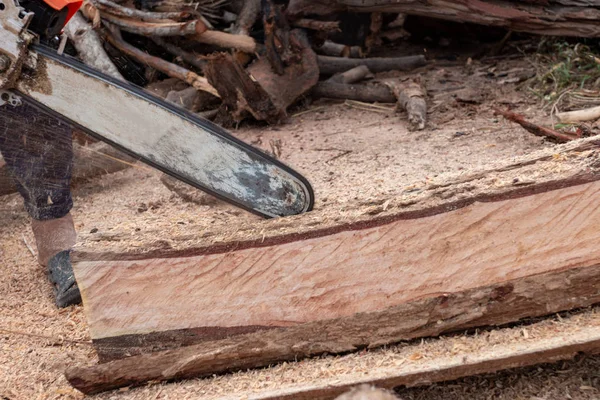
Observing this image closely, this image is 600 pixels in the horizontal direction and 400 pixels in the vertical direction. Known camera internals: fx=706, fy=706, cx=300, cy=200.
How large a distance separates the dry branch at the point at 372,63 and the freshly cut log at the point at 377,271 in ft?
10.9

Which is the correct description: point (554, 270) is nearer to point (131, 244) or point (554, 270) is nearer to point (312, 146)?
point (131, 244)

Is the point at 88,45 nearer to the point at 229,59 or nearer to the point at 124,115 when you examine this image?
the point at 229,59

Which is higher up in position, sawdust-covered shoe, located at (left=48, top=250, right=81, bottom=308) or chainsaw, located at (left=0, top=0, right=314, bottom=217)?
chainsaw, located at (left=0, top=0, right=314, bottom=217)

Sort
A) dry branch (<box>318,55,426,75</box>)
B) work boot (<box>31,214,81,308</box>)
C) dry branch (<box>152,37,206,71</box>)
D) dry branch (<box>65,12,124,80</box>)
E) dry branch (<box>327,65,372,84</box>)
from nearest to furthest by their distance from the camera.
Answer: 1. work boot (<box>31,214,81,308</box>)
2. dry branch (<box>65,12,124,80</box>)
3. dry branch (<box>152,37,206,71</box>)
4. dry branch (<box>327,65,372,84</box>)
5. dry branch (<box>318,55,426,75</box>)

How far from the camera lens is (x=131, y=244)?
2115mm

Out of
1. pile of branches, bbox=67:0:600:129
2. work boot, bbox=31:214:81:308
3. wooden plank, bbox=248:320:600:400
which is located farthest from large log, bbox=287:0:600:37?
wooden plank, bbox=248:320:600:400

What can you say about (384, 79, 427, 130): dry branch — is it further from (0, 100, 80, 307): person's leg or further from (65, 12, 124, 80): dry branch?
(0, 100, 80, 307): person's leg

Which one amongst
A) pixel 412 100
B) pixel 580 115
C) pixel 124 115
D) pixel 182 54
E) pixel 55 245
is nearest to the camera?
pixel 124 115

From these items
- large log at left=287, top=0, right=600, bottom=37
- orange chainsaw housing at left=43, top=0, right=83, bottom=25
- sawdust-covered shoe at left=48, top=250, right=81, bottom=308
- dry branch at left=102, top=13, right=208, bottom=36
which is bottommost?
sawdust-covered shoe at left=48, top=250, right=81, bottom=308

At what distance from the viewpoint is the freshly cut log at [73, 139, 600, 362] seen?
1933 millimetres

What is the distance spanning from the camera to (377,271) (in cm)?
201

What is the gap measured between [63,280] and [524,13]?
323 centimetres

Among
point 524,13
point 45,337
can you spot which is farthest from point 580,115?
point 45,337

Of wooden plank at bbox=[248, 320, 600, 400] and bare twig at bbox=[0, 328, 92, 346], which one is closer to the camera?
wooden plank at bbox=[248, 320, 600, 400]
